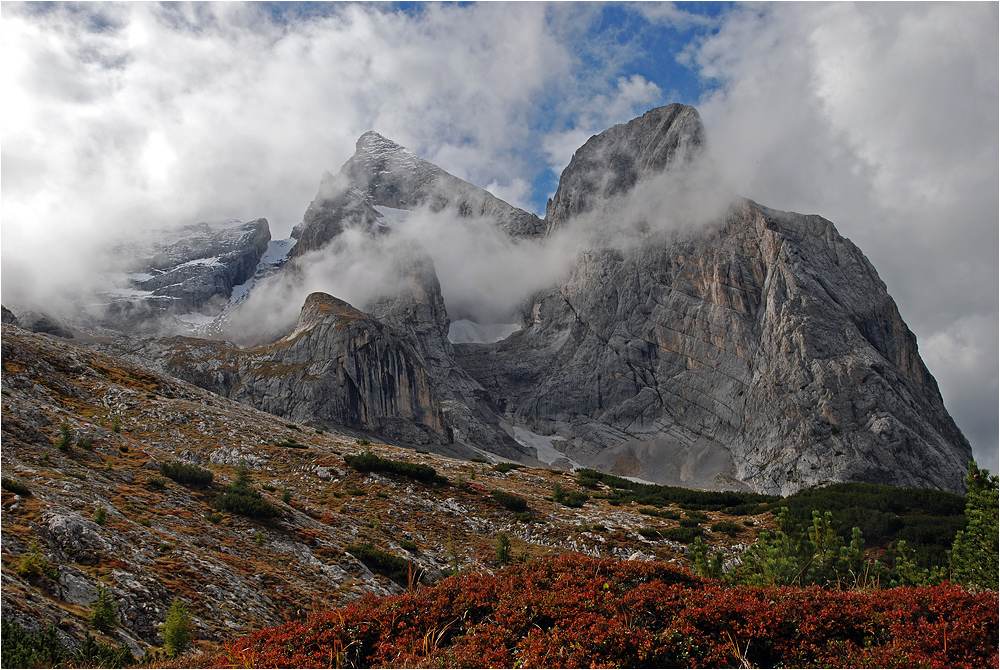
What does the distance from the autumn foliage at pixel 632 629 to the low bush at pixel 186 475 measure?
44.6 ft

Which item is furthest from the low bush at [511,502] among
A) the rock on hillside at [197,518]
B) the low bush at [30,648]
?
Result: the low bush at [30,648]

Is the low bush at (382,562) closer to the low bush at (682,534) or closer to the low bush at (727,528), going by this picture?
the low bush at (682,534)

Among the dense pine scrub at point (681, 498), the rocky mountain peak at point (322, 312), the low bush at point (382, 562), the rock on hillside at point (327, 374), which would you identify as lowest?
the low bush at point (382, 562)

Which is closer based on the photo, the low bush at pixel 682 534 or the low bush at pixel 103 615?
the low bush at pixel 103 615

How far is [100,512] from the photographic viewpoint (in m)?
15.3

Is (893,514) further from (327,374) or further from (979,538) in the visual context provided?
(327,374)

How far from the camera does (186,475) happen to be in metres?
22.1

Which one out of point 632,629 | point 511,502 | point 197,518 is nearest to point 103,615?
point 197,518

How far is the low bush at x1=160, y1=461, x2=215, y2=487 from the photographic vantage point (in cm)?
2194

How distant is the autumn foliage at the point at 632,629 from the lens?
8219mm

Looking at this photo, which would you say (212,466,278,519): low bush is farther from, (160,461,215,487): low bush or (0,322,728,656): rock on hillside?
(160,461,215,487): low bush

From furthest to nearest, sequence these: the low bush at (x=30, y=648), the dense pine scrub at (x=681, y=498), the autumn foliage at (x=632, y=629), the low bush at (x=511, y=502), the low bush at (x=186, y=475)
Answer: the dense pine scrub at (x=681, y=498)
the low bush at (x=511, y=502)
the low bush at (x=186, y=475)
the low bush at (x=30, y=648)
the autumn foliage at (x=632, y=629)

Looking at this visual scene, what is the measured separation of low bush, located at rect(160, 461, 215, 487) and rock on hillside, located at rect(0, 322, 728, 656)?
0.44 meters

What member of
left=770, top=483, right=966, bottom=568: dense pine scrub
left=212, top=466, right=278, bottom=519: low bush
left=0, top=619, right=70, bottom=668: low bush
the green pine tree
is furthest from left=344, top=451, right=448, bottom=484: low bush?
the green pine tree
